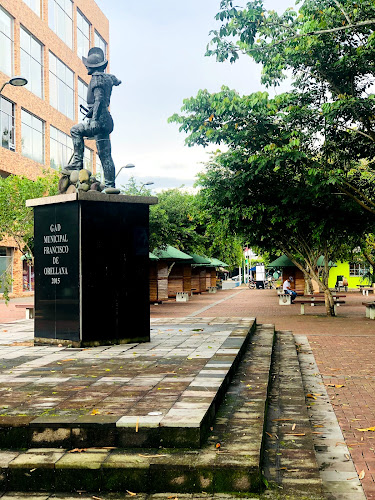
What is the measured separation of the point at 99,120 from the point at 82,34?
139 ft

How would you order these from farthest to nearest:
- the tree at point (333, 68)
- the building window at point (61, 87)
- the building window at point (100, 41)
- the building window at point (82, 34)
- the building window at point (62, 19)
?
the building window at point (100, 41) < the building window at point (82, 34) < the building window at point (61, 87) < the building window at point (62, 19) < the tree at point (333, 68)

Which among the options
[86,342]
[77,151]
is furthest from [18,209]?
[86,342]

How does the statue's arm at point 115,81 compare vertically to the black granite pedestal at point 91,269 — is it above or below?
above

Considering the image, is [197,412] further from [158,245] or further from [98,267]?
[158,245]

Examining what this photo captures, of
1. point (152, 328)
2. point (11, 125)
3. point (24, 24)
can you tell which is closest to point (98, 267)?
point (152, 328)

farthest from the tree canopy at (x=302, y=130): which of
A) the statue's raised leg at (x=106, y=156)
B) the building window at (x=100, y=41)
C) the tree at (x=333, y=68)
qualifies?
the building window at (x=100, y=41)

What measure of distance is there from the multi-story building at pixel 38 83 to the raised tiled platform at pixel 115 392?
24120mm

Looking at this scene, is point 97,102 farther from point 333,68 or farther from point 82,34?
point 82,34

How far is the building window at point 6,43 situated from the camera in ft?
115

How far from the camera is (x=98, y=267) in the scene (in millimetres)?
9320

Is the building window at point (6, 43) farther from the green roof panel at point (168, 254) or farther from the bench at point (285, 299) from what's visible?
the bench at point (285, 299)

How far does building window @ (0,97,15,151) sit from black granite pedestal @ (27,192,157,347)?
27.5 meters

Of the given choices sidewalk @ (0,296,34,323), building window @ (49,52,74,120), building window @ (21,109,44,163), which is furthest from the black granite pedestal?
building window @ (49,52,74,120)

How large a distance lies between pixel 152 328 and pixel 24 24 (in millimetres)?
31743
